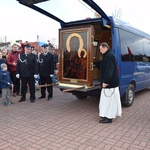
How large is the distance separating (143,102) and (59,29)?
3873 millimetres

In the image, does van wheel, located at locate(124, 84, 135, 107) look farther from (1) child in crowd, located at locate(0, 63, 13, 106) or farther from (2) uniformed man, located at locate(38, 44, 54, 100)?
(1) child in crowd, located at locate(0, 63, 13, 106)

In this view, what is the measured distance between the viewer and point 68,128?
4.60 meters

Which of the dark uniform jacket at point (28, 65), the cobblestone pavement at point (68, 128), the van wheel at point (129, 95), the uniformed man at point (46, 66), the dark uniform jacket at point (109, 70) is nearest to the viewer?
the cobblestone pavement at point (68, 128)

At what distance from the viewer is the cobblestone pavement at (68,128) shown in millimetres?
3762

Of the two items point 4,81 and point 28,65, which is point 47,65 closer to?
point 28,65

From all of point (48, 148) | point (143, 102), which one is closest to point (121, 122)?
point (48, 148)

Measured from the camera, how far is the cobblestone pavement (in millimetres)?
3762

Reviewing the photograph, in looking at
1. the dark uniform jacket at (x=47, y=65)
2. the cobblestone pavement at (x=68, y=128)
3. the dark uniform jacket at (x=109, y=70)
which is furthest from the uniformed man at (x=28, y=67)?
the dark uniform jacket at (x=109, y=70)

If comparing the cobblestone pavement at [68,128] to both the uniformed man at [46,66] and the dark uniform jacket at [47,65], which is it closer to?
the uniformed man at [46,66]

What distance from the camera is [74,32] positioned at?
5.99 m

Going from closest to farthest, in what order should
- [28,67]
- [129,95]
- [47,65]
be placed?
[129,95], [28,67], [47,65]

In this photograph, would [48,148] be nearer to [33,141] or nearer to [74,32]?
[33,141]

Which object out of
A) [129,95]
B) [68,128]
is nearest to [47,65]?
[129,95]

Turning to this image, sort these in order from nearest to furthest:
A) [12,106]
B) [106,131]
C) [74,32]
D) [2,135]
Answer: [2,135] → [106,131] → [74,32] → [12,106]
